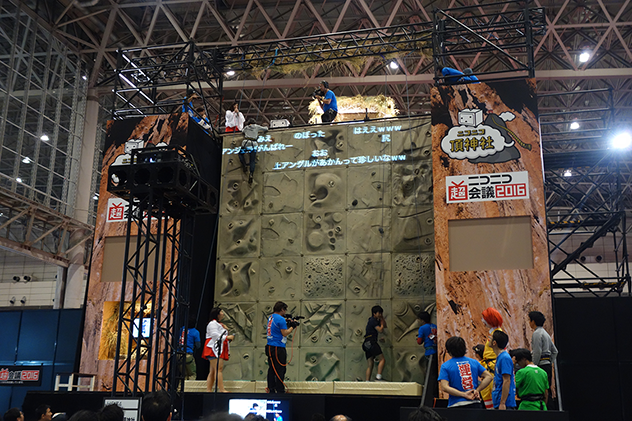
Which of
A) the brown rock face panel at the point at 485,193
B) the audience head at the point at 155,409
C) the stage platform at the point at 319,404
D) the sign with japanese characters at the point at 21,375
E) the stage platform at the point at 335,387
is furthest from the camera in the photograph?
the sign with japanese characters at the point at 21,375

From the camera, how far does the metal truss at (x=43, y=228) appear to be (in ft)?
60.1

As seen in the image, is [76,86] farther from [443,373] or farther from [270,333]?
[443,373]

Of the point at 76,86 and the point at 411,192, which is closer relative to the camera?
the point at 411,192

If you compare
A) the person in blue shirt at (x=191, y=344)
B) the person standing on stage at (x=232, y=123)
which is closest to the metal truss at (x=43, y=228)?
the person standing on stage at (x=232, y=123)

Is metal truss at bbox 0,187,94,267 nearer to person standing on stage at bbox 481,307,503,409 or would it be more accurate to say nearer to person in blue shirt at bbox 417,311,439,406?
person in blue shirt at bbox 417,311,439,406

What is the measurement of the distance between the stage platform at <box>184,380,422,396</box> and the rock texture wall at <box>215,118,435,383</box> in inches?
48.8

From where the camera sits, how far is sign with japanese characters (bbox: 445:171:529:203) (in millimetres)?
11328

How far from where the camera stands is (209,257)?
13.8 m

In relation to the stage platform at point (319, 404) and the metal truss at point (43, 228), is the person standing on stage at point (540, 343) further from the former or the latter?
the metal truss at point (43, 228)

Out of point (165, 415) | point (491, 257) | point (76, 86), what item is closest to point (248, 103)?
point (76, 86)

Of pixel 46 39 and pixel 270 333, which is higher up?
pixel 46 39

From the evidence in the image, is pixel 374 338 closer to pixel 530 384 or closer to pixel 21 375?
pixel 530 384

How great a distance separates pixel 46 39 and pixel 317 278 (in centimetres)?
1338

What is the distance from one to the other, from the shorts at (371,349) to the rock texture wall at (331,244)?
818mm
